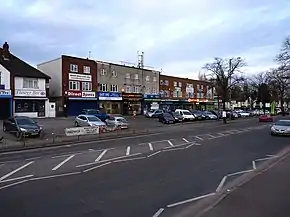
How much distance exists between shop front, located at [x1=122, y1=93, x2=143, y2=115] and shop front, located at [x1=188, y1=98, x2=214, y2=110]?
63.9ft

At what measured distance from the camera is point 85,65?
2450 inches

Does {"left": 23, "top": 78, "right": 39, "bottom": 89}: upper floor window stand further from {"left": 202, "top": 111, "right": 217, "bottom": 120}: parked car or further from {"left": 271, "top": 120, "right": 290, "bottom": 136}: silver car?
{"left": 271, "top": 120, "right": 290, "bottom": 136}: silver car

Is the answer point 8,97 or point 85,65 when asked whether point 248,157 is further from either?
point 85,65

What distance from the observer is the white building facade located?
49531 mm

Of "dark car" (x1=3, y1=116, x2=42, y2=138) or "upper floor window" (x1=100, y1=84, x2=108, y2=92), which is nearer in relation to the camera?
"dark car" (x1=3, y1=116, x2=42, y2=138)

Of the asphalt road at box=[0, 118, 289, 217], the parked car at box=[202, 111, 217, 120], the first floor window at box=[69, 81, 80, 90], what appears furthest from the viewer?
the first floor window at box=[69, 81, 80, 90]

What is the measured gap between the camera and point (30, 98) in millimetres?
50688

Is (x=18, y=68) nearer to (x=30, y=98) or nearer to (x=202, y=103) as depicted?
(x=30, y=98)

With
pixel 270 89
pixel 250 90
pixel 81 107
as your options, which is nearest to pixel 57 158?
pixel 81 107

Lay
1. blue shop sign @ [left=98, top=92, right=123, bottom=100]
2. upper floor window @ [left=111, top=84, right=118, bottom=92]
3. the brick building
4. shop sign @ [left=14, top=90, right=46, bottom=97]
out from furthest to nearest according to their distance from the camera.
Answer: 1. the brick building
2. upper floor window @ [left=111, top=84, right=118, bottom=92]
3. blue shop sign @ [left=98, top=92, right=123, bottom=100]
4. shop sign @ [left=14, top=90, right=46, bottom=97]

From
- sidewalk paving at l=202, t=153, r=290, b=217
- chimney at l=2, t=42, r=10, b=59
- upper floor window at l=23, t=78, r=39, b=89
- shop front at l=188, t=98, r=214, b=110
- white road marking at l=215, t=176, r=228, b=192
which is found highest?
chimney at l=2, t=42, r=10, b=59

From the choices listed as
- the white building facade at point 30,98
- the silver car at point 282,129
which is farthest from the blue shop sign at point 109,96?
the silver car at point 282,129

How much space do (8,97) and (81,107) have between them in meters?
14.1

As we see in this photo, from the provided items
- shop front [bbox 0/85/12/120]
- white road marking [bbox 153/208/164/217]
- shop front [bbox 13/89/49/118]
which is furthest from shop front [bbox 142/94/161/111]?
white road marking [bbox 153/208/164/217]
